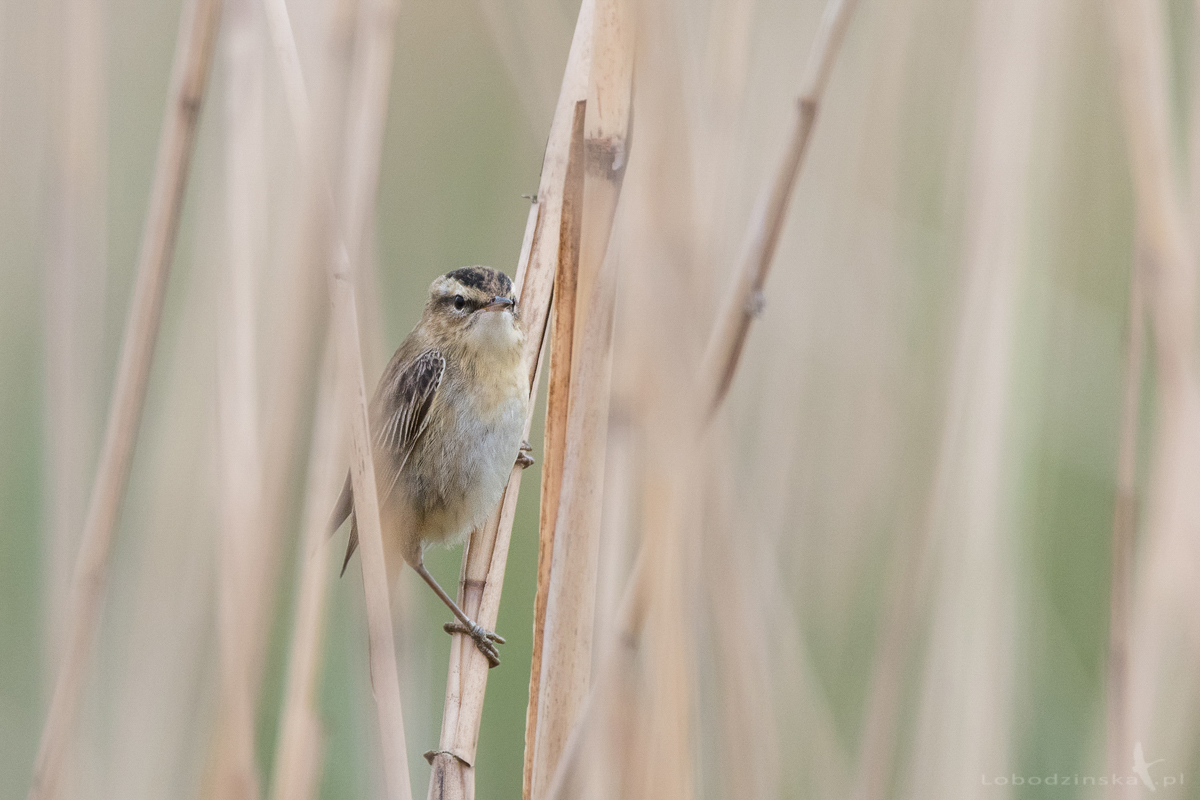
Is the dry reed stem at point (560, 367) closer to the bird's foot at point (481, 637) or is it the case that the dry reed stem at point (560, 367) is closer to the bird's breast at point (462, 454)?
the bird's foot at point (481, 637)

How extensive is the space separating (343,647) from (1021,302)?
1.61m

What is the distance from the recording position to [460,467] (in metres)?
2.79

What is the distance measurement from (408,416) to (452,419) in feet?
0.49

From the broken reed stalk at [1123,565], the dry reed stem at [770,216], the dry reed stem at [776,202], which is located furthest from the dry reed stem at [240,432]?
the broken reed stalk at [1123,565]

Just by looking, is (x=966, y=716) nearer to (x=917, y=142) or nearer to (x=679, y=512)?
(x=679, y=512)

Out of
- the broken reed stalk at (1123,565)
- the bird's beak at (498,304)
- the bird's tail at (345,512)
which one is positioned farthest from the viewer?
the bird's beak at (498,304)

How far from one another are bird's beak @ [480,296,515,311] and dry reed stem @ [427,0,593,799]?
0.31 metres

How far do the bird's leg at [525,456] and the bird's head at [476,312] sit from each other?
294 mm

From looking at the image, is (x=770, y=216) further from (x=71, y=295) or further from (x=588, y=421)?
(x=71, y=295)

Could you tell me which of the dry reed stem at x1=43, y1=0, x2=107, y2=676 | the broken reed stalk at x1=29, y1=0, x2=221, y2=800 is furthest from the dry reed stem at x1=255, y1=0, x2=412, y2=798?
the dry reed stem at x1=43, y1=0, x2=107, y2=676

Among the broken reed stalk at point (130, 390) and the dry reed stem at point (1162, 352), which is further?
the dry reed stem at point (1162, 352)

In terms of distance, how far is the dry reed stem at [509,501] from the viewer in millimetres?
1724

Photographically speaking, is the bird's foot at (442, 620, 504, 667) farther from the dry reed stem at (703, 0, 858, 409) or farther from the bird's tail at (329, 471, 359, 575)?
the dry reed stem at (703, 0, 858, 409)

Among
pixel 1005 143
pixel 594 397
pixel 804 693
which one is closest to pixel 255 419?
pixel 594 397
